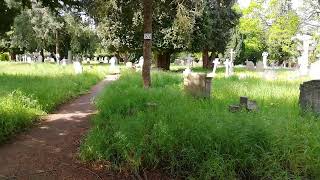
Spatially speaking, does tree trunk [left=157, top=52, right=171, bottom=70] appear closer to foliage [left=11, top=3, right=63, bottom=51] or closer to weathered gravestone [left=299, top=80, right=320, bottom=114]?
foliage [left=11, top=3, right=63, bottom=51]

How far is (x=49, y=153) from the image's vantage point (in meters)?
7.26

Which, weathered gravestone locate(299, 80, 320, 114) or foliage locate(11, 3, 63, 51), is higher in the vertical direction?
foliage locate(11, 3, 63, 51)

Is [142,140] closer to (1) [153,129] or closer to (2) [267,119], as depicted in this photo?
(1) [153,129]

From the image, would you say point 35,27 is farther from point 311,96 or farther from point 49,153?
point 311,96

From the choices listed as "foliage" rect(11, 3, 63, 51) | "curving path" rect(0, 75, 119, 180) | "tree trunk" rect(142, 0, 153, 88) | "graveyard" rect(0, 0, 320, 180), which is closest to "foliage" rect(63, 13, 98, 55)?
"foliage" rect(11, 3, 63, 51)

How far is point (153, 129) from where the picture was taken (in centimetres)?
652

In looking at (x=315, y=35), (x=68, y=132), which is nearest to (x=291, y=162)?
(x=68, y=132)

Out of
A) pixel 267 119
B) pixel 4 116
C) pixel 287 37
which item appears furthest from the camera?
pixel 287 37

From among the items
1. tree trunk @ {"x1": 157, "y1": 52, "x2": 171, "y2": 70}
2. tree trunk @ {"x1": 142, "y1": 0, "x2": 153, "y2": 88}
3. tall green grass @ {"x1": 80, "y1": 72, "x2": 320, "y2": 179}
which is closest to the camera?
tall green grass @ {"x1": 80, "y1": 72, "x2": 320, "y2": 179}

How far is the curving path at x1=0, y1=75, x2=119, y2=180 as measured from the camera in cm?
621

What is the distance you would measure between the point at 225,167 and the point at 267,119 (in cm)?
172

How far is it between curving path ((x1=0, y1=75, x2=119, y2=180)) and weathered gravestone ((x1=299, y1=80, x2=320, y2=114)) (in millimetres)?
4904

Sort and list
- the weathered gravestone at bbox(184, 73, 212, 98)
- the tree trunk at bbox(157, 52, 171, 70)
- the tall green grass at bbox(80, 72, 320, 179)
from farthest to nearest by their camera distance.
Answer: the tree trunk at bbox(157, 52, 171, 70) → the weathered gravestone at bbox(184, 73, 212, 98) → the tall green grass at bbox(80, 72, 320, 179)

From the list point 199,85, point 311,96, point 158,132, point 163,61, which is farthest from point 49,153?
point 163,61
